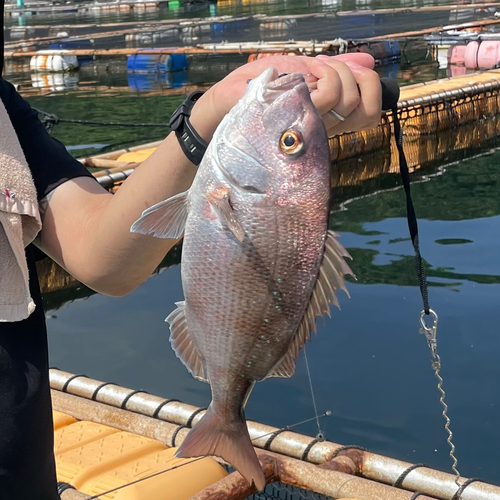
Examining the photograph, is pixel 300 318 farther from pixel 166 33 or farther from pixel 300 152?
pixel 166 33

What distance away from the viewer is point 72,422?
4.36m

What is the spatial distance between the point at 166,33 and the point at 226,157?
117 feet

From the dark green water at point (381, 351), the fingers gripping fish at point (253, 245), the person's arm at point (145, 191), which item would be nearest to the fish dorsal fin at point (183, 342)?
the fingers gripping fish at point (253, 245)

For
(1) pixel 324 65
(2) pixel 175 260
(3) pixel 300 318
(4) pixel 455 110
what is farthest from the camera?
(4) pixel 455 110

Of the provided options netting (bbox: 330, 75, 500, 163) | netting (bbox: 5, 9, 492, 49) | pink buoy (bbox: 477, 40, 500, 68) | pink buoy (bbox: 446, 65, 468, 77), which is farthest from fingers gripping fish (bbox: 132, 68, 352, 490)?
netting (bbox: 5, 9, 492, 49)

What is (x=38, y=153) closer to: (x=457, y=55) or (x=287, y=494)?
(x=287, y=494)

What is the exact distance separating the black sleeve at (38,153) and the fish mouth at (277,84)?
2.08 feet

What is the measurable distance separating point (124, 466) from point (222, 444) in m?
2.31

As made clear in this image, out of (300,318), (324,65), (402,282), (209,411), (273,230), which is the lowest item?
(402,282)

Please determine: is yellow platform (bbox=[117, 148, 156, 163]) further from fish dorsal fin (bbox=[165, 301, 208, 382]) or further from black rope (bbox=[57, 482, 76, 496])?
fish dorsal fin (bbox=[165, 301, 208, 382])

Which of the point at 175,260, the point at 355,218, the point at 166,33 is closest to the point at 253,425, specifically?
the point at 175,260

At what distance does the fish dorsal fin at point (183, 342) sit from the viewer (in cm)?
160

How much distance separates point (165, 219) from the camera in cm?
148

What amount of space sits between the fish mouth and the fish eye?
7 cm
